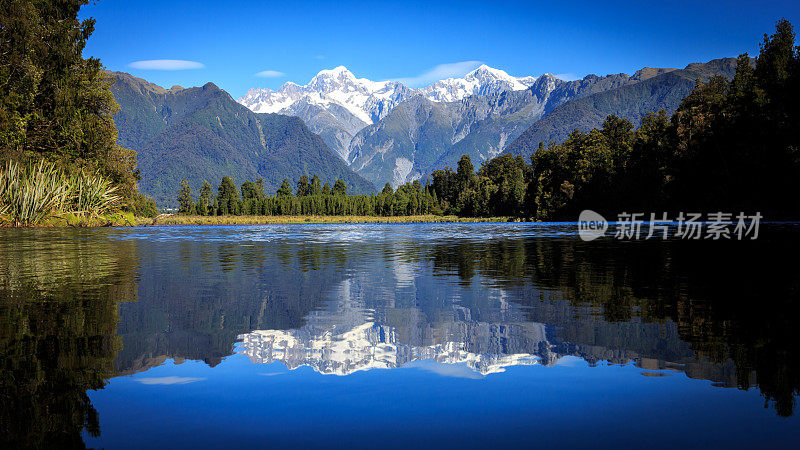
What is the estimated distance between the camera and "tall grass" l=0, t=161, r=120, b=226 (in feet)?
194

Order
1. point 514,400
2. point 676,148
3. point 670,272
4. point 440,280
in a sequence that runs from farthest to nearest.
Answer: point 676,148 < point 670,272 < point 440,280 < point 514,400

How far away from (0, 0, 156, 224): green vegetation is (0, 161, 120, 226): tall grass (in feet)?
0.60

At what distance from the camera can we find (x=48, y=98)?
69.1 metres

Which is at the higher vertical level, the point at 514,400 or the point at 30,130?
the point at 30,130

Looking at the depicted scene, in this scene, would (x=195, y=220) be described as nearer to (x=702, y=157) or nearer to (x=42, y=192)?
(x=42, y=192)

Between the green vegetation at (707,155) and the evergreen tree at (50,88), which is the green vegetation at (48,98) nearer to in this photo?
the evergreen tree at (50,88)

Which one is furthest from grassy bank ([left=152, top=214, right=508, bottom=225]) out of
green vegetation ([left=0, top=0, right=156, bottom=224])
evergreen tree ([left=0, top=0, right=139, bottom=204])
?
green vegetation ([left=0, top=0, right=156, bottom=224])

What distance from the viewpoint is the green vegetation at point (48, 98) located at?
5962 centimetres

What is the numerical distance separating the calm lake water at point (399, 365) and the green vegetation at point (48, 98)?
54219 millimetres

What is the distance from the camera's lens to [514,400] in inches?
268

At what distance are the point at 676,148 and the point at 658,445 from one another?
11078 centimetres

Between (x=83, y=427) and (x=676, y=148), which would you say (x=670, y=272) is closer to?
(x=83, y=427)

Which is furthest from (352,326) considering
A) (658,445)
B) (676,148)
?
(676,148)

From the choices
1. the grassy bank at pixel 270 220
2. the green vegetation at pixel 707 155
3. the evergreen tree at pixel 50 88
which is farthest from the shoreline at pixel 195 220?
the green vegetation at pixel 707 155
